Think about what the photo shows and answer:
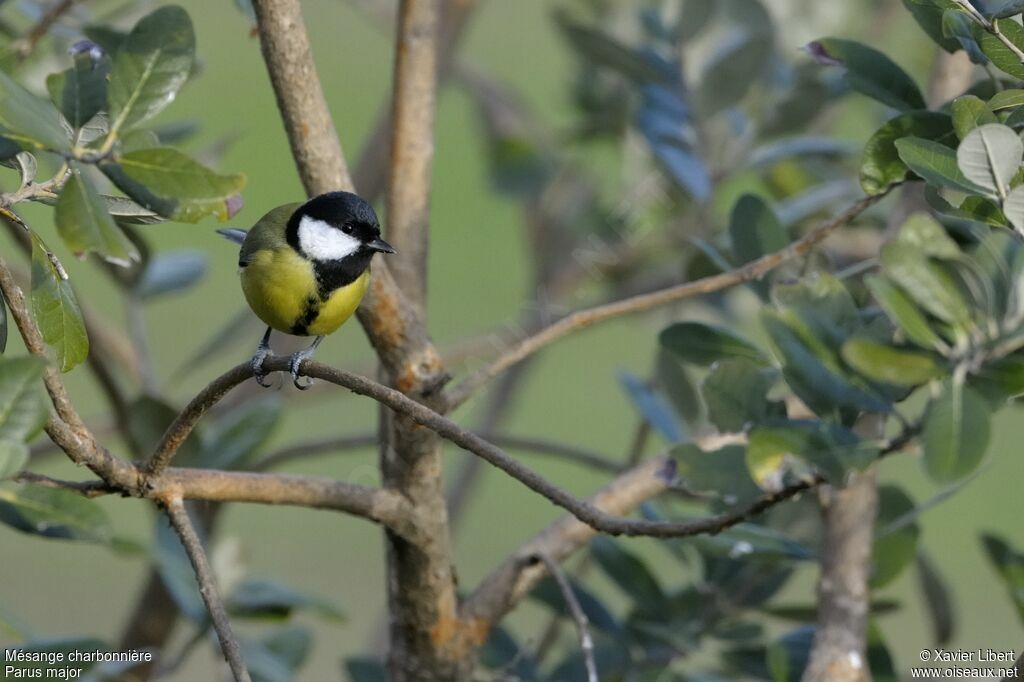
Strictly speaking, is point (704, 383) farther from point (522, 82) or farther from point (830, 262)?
point (522, 82)

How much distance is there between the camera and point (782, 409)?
41.9 inches

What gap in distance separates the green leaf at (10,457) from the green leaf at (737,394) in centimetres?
58

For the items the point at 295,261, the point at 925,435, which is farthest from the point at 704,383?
the point at 295,261

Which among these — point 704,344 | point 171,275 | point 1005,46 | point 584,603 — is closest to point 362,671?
point 584,603

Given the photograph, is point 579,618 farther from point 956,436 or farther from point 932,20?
point 932,20

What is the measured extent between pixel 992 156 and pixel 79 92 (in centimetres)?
66

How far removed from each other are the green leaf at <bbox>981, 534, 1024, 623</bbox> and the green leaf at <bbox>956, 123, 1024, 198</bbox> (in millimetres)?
691

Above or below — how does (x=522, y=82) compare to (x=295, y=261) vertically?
above

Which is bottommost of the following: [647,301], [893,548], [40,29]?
[893,548]

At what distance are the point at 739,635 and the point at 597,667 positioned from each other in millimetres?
182

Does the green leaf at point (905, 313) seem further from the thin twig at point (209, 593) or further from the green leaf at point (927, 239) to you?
the thin twig at point (209, 593)

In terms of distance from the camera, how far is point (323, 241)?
60.4 inches

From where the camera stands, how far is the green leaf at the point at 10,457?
0.78m

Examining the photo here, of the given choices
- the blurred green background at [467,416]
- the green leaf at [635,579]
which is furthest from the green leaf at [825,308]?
the blurred green background at [467,416]
